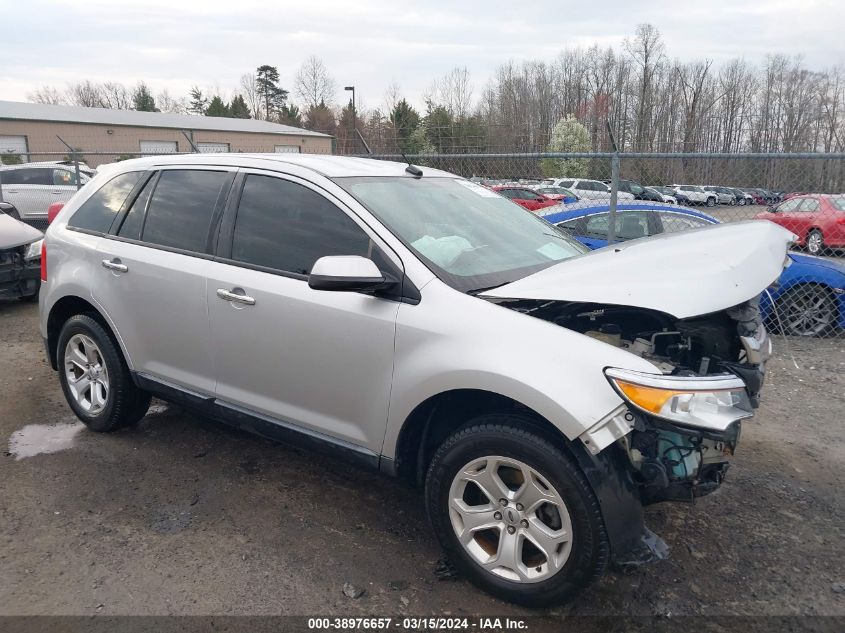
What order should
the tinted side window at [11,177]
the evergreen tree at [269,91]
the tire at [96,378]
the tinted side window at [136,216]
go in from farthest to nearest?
the evergreen tree at [269,91]
the tinted side window at [11,177]
the tire at [96,378]
the tinted side window at [136,216]

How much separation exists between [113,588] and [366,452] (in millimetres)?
1227

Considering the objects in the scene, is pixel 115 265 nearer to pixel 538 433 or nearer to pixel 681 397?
pixel 538 433

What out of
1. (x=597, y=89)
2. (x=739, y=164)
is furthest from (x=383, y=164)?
(x=597, y=89)

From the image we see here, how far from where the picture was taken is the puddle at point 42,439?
13.5ft

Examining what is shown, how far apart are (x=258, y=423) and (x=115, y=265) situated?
4.77 ft

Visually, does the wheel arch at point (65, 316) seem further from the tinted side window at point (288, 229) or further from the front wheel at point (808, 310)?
the front wheel at point (808, 310)

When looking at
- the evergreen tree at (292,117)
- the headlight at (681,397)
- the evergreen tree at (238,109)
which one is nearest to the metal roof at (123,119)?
the evergreen tree at (292,117)

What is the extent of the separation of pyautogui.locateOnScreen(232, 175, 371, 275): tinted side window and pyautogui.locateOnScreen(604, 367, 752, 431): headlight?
132 centimetres

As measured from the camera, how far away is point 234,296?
3.28m

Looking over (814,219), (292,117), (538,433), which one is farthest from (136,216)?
(292,117)

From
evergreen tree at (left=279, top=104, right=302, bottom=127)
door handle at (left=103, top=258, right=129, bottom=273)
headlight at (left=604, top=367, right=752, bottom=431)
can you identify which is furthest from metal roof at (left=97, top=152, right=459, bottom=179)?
evergreen tree at (left=279, top=104, right=302, bottom=127)

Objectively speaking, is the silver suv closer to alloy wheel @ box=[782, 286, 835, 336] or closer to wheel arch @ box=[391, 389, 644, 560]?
wheel arch @ box=[391, 389, 644, 560]

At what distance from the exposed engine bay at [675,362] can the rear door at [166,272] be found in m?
1.82

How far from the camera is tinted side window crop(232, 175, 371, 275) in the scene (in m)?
3.09
